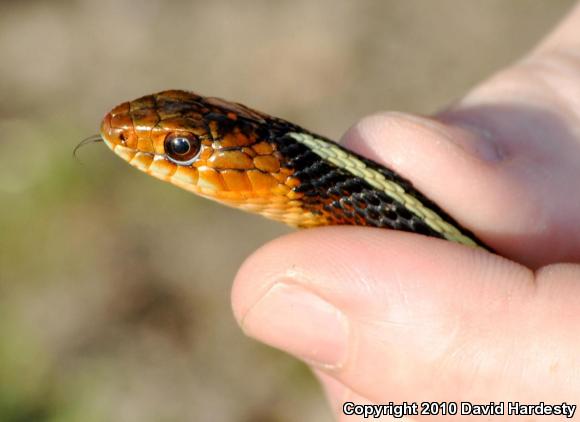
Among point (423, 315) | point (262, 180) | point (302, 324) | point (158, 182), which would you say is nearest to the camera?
point (423, 315)

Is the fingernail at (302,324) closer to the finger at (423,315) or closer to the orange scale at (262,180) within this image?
the finger at (423,315)

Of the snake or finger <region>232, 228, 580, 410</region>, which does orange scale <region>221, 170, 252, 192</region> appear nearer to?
the snake

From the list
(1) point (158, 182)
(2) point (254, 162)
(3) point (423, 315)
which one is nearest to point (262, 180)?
(2) point (254, 162)

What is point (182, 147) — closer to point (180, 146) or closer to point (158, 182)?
point (180, 146)

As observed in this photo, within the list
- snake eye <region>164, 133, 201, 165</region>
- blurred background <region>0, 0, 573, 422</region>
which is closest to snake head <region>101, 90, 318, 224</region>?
snake eye <region>164, 133, 201, 165</region>

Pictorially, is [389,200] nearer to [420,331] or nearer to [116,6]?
[420,331]

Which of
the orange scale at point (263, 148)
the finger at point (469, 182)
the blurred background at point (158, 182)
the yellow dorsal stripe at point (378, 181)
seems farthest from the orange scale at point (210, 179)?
the blurred background at point (158, 182)
